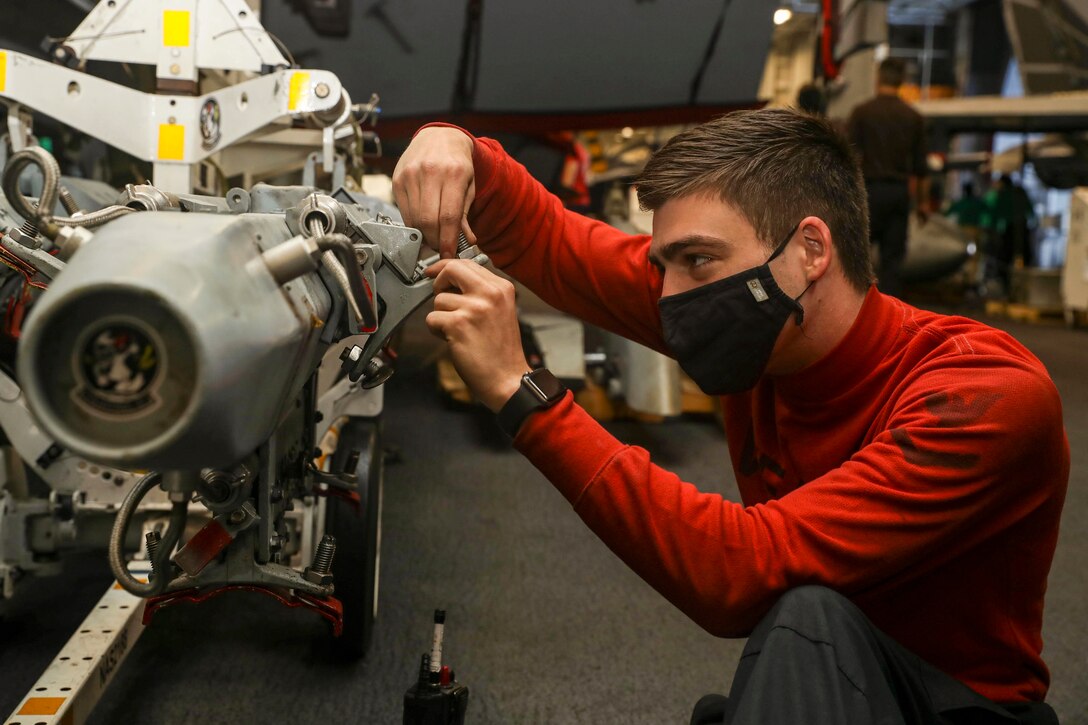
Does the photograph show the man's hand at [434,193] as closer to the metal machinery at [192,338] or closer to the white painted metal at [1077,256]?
the metal machinery at [192,338]

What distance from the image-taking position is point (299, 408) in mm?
1405

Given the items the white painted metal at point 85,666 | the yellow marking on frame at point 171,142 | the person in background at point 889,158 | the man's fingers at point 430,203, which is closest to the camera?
the man's fingers at point 430,203

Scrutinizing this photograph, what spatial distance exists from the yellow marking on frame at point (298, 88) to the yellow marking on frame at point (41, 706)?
1226mm

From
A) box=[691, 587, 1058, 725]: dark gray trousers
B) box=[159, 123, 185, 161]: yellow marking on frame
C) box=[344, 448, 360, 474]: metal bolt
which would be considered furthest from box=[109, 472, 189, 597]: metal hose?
box=[159, 123, 185, 161]: yellow marking on frame

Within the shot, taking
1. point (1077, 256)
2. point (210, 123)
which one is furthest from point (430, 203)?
point (1077, 256)

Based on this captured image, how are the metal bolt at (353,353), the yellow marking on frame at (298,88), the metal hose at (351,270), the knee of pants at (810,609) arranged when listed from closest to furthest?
the metal hose at (351,270)
the knee of pants at (810,609)
the metal bolt at (353,353)
the yellow marking on frame at (298,88)

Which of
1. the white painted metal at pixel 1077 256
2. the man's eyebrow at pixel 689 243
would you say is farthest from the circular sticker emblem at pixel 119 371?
the white painted metal at pixel 1077 256

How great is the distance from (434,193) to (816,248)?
0.54 metres

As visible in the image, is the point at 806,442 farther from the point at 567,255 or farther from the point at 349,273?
the point at 349,273

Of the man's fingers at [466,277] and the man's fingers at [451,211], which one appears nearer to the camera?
the man's fingers at [466,277]

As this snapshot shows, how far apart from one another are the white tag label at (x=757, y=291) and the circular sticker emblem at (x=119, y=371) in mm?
880

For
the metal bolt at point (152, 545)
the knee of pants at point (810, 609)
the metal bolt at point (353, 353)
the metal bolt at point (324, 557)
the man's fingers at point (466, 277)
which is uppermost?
the man's fingers at point (466, 277)

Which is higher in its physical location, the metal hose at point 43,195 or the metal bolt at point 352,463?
the metal hose at point 43,195

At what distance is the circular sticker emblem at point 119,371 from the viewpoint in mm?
679
